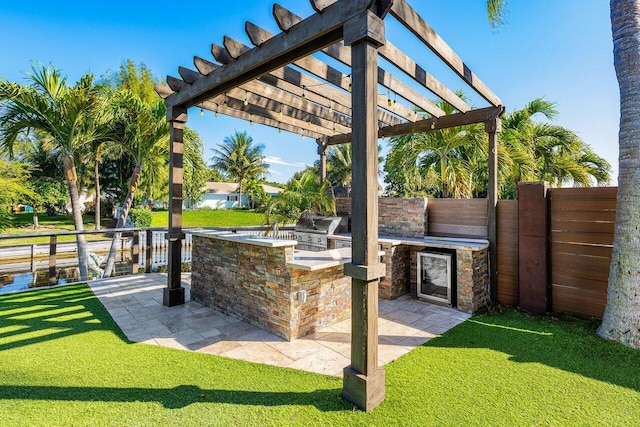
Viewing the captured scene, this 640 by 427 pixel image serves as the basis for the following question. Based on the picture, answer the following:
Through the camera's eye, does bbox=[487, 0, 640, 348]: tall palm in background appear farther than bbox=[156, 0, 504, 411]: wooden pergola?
Yes

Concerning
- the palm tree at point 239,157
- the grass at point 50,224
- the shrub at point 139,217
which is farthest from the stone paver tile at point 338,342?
the palm tree at point 239,157

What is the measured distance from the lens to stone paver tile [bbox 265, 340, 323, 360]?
3.14 m

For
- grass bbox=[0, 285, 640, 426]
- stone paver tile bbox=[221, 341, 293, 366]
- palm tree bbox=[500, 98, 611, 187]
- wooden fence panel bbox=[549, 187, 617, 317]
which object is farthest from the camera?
palm tree bbox=[500, 98, 611, 187]

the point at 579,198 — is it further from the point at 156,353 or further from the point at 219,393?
the point at 156,353

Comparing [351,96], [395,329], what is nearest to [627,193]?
[395,329]

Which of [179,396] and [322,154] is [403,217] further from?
[179,396]

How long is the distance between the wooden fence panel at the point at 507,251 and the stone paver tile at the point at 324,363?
306 centimetres

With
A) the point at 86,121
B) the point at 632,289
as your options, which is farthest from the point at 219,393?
the point at 86,121

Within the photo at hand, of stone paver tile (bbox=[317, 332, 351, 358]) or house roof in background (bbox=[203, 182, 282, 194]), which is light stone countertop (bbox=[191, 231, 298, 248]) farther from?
house roof in background (bbox=[203, 182, 282, 194])

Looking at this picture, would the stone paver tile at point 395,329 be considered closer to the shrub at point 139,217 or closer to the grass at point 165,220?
the grass at point 165,220

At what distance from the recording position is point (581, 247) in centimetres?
402

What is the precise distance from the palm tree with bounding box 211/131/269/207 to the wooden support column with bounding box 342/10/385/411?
3140cm

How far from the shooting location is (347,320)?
13.6ft

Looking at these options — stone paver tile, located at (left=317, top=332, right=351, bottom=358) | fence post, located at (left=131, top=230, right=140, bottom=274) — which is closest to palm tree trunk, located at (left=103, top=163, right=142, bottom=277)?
fence post, located at (left=131, top=230, right=140, bottom=274)
